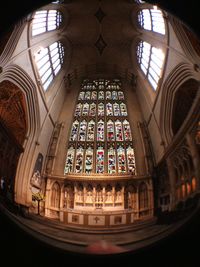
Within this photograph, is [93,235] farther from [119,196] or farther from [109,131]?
[109,131]

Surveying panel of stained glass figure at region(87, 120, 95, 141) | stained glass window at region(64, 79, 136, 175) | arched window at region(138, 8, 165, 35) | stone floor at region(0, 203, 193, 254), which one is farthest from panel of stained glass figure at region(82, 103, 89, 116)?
stone floor at region(0, 203, 193, 254)

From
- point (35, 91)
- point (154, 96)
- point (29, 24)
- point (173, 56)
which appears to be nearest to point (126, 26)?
point (173, 56)

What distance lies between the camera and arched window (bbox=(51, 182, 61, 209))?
153cm

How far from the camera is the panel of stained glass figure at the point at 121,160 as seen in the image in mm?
1646

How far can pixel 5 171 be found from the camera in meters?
1.52

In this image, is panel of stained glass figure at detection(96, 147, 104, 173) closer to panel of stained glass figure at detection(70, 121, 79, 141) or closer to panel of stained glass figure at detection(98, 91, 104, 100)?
panel of stained glass figure at detection(70, 121, 79, 141)

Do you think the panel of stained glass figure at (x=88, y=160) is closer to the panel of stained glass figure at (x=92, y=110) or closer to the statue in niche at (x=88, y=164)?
the statue in niche at (x=88, y=164)

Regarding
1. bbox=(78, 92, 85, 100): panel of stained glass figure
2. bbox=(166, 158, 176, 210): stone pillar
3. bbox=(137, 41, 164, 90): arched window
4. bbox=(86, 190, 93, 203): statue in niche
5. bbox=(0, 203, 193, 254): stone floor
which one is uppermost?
bbox=(137, 41, 164, 90): arched window

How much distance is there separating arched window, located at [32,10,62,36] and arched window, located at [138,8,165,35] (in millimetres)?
596

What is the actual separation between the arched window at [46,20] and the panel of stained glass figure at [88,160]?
3.24 feet

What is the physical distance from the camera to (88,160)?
178cm

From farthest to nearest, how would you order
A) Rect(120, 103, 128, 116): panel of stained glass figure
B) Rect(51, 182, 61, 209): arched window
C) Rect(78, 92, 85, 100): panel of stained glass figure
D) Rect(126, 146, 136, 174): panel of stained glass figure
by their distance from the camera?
Rect(78, 92, 85, 100): panel of stained glass figure
Rect(120, 103, 128, 116): panel of stained glass figure
Rect(126, 146, 136, 174): panel of stained glass figure
Rect(51, 182, 61, 209): arched window

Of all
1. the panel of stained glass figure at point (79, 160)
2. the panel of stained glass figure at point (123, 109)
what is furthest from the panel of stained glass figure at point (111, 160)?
the panel of stained glass figure at point (123, 109)

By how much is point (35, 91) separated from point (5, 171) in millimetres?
759
